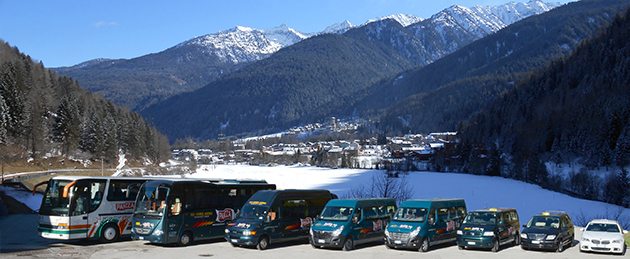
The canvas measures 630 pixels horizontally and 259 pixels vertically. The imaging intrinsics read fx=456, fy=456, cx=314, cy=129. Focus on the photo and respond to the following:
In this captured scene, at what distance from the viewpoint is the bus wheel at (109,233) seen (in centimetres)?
2398

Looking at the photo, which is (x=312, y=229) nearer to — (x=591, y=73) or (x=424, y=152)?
(x=591, y=73)

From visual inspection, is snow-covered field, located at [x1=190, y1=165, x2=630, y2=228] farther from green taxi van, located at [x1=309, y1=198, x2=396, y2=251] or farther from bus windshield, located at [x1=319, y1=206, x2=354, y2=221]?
bus windshield, located at [x1=319, y1=206, x2=354, y2=221]

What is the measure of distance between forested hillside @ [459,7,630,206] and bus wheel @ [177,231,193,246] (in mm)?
70616

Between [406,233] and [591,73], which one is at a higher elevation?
[591,73]

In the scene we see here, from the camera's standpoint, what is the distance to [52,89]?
121m

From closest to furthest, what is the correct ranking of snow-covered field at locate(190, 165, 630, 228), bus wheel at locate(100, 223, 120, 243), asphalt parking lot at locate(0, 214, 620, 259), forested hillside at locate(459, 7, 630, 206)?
asphalt parking lot at locate(0, 214, 620, 259)
bus wheel at locate(100, 223, 120, 243)
snow-covered field at locate(190, 165, 630, 228)
forested hillside at locate(459, 7, 630, 206)

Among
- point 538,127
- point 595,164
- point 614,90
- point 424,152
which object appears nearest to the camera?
point 595,164

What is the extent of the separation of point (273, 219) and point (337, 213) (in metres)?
3.18

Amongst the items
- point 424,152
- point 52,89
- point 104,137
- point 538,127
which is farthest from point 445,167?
point 52,89

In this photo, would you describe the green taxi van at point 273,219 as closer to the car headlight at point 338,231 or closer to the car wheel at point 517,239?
the car headlight at point 338,231

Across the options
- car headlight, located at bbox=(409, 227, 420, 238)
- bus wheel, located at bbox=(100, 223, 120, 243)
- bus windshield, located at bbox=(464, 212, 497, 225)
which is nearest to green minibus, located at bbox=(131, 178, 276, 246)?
bus wheel, located at bbox=(100, 223, 120, 243)

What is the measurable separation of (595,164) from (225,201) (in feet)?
285

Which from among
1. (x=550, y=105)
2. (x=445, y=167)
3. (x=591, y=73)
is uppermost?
(x=591, y=73)

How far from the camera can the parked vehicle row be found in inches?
848
